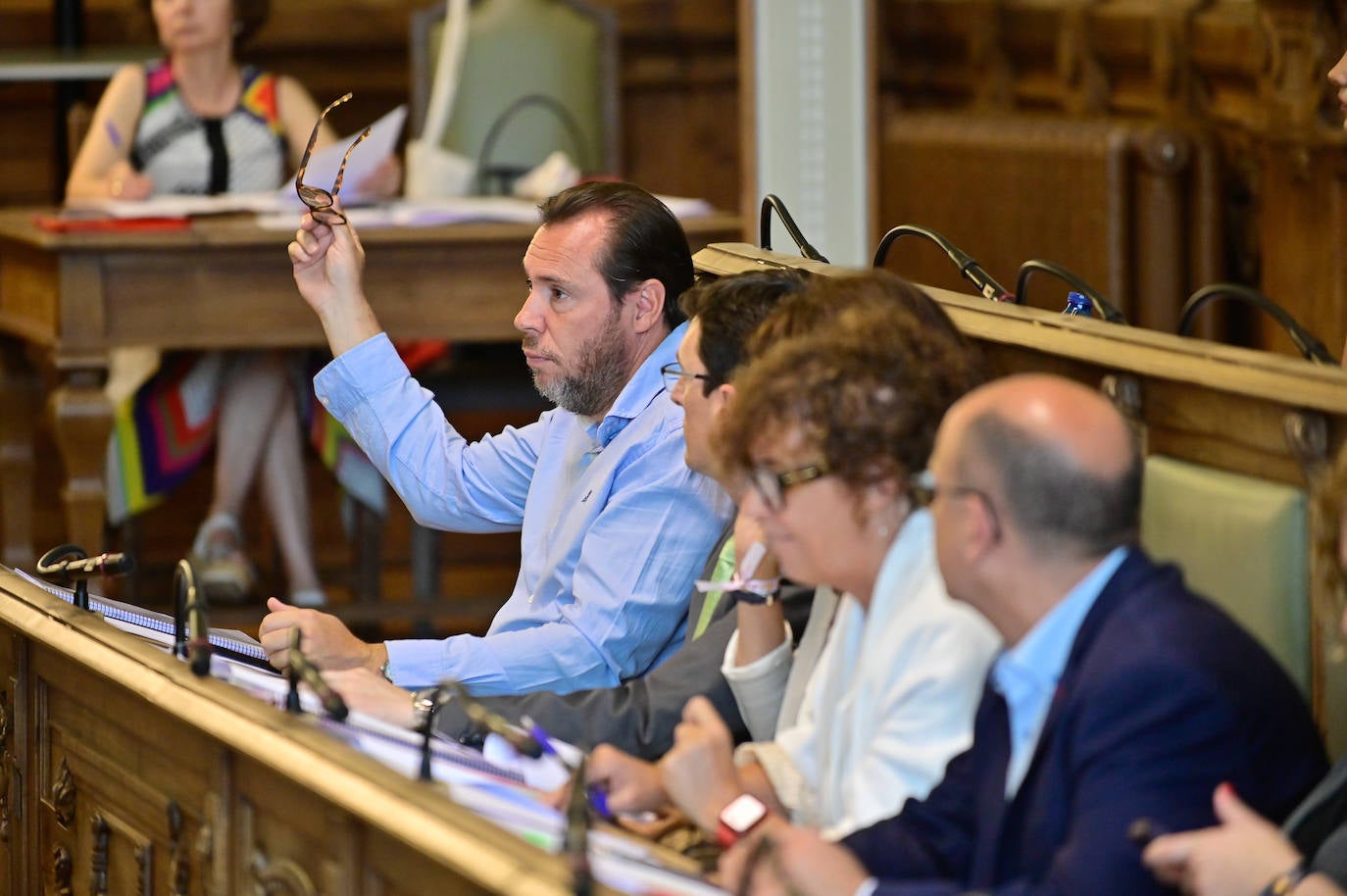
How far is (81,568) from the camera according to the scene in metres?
2.28

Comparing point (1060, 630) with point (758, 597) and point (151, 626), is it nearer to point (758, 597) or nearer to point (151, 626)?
point (758, 597)

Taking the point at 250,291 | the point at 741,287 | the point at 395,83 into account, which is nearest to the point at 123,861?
the point at 741,287

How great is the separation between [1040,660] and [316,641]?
1.08 metres

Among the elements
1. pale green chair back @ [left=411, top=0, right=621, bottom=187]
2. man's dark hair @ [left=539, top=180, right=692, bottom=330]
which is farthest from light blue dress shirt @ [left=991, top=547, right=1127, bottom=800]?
pale green chair back @ [left=411, top=0, right=621, bottom=187]

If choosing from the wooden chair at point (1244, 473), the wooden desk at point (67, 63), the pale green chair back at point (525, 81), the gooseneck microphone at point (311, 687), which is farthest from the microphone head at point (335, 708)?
the wooden desk at point (67, 63)

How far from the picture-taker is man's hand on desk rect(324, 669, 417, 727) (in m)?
2.08

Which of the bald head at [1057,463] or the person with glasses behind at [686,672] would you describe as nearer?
the bald head at [1057,463]

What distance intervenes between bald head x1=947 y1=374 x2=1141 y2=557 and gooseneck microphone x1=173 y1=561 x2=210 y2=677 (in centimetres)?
77

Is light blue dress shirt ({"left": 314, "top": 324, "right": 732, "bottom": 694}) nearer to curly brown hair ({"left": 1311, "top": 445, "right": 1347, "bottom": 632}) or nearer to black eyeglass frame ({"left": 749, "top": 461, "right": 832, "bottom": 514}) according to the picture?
black eyeglass frame ({"left": 749, "top": 461, "right": 832, "bottom": 514})

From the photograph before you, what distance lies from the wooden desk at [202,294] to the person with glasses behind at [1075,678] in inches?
115

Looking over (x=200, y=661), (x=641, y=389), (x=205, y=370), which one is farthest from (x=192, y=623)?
(x=205, y=370)

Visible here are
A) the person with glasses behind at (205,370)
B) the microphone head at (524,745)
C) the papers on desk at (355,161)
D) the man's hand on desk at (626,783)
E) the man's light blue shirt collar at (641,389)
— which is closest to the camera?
the microphone head at (524,745)

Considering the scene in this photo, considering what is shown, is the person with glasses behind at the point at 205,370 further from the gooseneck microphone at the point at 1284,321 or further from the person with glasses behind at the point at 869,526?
the person with glasses behind at the point at 869,526

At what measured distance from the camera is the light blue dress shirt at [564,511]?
241cm
